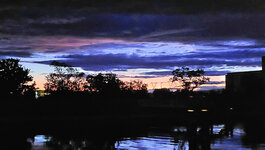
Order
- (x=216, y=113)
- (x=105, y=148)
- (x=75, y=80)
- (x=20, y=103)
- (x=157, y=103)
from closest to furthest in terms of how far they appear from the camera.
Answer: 1. (x=105, y=148)
2. (x=20, y=103)
3. (x=216, y=113)
4. (x=157, y=103)
5. (x=75, y=80)

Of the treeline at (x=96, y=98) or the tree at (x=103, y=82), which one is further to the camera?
the tree at (x=103, y=82)

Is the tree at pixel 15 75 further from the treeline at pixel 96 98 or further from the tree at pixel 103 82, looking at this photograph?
the tree at pixel 103 82

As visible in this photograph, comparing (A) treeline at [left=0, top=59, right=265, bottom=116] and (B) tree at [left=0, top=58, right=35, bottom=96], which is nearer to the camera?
(A) treeline at [left=0, top=59, right=265, bottom=116]

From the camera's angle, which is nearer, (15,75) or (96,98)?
(96,98)

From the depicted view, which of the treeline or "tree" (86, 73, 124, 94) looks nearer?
the treeline

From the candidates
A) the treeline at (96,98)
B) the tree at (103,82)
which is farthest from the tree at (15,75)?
the tree at (103,82)

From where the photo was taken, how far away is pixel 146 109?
5312cm

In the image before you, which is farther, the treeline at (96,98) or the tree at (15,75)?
the tree at (15,75)

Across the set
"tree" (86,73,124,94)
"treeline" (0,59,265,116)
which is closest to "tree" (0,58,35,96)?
"treeline" (0,59,265,116)

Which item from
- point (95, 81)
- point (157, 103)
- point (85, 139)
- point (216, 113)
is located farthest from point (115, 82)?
point (85, 139)

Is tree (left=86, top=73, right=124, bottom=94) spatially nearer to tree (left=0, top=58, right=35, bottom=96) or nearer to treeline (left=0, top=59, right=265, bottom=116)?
treeline (left=0, top=59, right=265, bottom=116)

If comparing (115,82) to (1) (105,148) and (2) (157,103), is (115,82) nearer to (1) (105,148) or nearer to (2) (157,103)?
(2) (157,103)

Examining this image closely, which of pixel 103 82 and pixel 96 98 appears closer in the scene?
pixel 96 98

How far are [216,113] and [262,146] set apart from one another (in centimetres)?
3382
